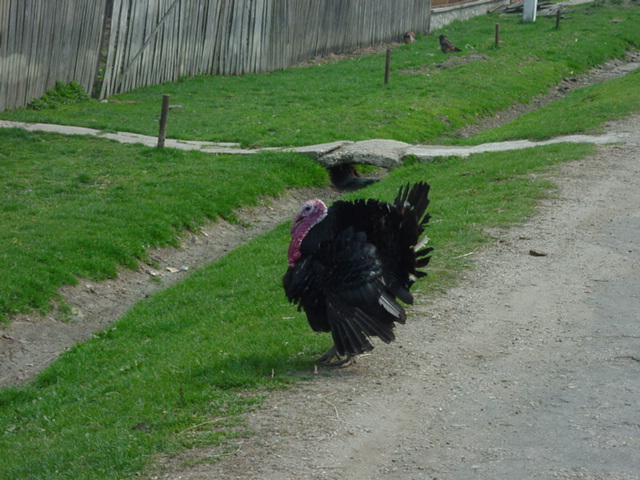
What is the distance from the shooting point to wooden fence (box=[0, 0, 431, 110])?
19047mm

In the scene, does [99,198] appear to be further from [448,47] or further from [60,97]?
[448,47]

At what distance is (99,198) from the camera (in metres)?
13.6

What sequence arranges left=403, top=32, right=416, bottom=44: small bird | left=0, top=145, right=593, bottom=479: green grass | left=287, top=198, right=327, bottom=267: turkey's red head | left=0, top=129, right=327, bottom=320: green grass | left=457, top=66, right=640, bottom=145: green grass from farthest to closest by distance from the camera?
left=403, top=32, right=416, bottom=44: small bird → left=457, top=66, right=640, bottom=145: green grass → left=0, top=129, right=327, bottom=320: green grass → left=287, top=198, right=327, bottom=267: turkey's red head → left=0, top=145, right=593, bottom=479: green grass

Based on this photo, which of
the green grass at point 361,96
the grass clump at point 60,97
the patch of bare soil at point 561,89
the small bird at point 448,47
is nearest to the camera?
the green grass at point 361,96

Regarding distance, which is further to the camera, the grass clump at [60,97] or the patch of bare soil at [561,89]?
the patch of bare soil at [561,89]

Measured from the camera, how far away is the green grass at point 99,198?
11.2m

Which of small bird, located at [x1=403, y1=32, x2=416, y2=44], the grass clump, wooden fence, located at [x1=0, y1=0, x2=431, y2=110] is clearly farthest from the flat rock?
small bird, located at [x1=403, y1=32, x2=416, y2=44]

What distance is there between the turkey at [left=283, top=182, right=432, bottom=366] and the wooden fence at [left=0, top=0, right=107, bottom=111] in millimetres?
13465

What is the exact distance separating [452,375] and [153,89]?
56.5 feet

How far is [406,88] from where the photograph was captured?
23.3 m

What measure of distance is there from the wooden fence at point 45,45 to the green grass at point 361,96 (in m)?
0.74

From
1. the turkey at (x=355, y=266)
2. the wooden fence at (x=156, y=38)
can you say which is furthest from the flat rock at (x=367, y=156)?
the turkey at (x=355, y=266)

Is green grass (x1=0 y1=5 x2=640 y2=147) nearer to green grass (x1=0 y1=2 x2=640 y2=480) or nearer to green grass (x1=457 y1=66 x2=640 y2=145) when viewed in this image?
green grass (x1=0 y1=2 x2=640 y2=480)

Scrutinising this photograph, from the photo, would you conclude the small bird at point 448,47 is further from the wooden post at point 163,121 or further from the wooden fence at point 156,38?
the wooden post at point 163,121
